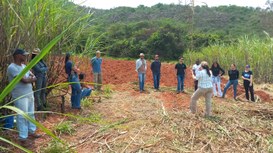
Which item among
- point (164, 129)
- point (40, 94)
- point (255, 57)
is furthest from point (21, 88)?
point (255, 57)

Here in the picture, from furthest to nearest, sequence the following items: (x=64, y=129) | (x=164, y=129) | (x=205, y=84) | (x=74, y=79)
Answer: (x=74, y=79) → (x=205, y=84) → (x=164, y=129) → (x=64, y=129)

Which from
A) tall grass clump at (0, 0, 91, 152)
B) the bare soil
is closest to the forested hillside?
the bare soil

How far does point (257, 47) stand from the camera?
51.6 feet

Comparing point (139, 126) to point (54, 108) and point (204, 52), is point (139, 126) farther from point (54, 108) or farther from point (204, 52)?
point (204, 52)

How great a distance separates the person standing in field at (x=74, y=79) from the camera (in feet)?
22.5

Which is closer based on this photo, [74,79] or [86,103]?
[74,79]

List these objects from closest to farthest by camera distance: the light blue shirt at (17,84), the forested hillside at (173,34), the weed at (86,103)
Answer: the light blue shirt at (17,84), the weed at (86,103), the forested hillside at (173,34)

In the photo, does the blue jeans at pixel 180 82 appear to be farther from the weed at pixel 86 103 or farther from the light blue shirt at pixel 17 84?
the light blue shirt at pixel 17 84

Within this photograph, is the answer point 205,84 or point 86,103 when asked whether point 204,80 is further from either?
point 86,103

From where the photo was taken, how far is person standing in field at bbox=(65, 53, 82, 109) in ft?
22.5

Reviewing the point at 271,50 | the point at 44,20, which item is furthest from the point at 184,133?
the point at 271,50

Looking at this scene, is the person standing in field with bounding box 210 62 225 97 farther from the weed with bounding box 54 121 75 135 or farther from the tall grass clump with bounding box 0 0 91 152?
the weed with bounding box 54 121 75 135

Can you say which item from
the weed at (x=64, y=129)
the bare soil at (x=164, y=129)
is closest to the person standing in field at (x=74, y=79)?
the bare soil at (x=164, y=129)

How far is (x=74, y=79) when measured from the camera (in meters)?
6.95
